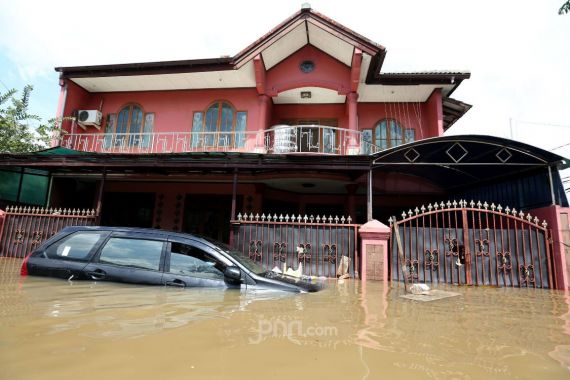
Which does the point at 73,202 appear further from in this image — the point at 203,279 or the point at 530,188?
the point at 530,188

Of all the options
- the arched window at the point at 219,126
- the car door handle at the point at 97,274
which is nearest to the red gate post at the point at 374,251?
the car door handle at the point at 97,274

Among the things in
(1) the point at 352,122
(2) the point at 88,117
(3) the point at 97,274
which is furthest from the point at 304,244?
(2) the point at 88,117

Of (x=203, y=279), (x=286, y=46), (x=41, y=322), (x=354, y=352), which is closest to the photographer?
(x=354, y=352)

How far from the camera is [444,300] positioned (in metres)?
4.84

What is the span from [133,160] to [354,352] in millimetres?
9466

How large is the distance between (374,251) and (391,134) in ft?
21.2

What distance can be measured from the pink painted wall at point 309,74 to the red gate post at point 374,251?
6197 millimetres

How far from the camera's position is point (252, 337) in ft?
8.04

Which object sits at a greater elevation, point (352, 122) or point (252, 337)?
point (352, 122)

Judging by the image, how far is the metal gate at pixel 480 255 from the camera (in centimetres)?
738

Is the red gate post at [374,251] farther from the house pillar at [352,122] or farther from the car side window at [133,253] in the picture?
the car side window at [133,253]

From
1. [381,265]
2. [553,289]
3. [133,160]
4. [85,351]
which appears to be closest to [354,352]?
[85,351]

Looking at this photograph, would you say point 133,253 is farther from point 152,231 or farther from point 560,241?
point 560,241

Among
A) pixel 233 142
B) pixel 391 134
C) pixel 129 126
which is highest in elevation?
pixel 129 126
